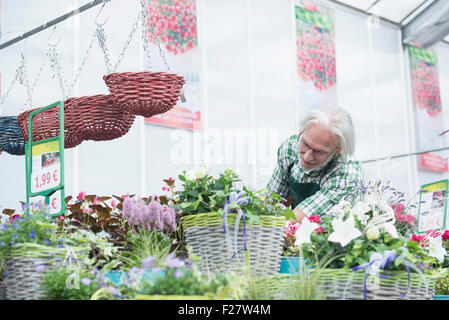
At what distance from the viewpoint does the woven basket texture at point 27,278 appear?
4.22ft

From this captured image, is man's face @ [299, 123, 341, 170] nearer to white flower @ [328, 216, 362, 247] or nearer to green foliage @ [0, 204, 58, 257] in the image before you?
white flower @ [328, 216, 362, 247]

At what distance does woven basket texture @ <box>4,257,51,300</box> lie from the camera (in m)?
1.29

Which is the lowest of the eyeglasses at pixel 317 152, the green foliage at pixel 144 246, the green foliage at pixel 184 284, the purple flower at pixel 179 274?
the green foliage at pixel 184 284

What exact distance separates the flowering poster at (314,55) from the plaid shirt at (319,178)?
4.28 meters

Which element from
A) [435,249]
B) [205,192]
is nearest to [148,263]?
[205,192]

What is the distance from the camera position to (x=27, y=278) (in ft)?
4.22

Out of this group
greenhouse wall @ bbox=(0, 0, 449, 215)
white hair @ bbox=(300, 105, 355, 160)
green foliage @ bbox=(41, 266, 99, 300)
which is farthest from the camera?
greenhouse wall @ bbox=(0, 0, 449, 215)

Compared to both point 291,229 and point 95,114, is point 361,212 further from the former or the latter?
point 95,114

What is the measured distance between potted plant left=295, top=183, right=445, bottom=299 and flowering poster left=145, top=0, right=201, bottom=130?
4.13 m

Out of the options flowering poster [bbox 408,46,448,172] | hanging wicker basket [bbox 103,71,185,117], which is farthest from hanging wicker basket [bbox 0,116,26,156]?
flowering poster [bbox 408,46,448,172]

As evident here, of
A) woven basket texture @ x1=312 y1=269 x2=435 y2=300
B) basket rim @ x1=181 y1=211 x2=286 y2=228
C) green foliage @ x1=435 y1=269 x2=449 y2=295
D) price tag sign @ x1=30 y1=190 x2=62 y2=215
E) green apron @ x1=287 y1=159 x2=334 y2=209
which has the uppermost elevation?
green apron @ x1=287 y1=159 x2=334 y2=209

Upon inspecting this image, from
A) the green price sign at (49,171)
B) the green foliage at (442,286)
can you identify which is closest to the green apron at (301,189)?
the green foliage at (442,286)

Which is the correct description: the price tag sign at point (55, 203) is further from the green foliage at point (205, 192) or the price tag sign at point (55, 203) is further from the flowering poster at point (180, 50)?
the flowering poster at point (180, 50)
